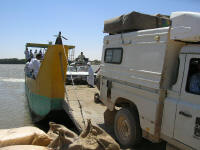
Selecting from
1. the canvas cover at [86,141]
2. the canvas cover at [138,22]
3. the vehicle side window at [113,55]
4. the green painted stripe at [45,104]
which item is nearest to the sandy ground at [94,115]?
the green painted stripe at [45,104]

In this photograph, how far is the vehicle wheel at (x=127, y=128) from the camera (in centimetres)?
484

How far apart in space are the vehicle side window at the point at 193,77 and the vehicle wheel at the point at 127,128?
160cm

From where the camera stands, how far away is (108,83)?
237 inches

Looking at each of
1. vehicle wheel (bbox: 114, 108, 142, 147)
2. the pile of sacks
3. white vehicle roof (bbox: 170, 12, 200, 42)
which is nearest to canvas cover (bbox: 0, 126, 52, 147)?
the pile of sacks

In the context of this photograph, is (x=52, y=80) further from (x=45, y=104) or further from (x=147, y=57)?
(x=147, y=57)

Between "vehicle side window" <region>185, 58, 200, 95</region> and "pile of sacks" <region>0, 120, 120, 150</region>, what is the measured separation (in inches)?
59.8

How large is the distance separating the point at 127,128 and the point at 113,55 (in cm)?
193

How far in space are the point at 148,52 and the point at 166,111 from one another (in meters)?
1.23

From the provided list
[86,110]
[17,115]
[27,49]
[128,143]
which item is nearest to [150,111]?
[128,143]

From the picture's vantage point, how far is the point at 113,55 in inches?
233

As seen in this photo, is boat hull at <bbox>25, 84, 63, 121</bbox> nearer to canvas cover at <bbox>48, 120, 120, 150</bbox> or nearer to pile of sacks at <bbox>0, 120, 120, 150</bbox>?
pile of sacks at <bbox>0, 120, 120, 150</bbox>

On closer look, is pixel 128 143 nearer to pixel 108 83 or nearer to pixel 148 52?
pixel 108 83

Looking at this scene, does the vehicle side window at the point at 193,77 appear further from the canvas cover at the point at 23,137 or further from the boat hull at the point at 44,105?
the boat hull at the point at 44,105

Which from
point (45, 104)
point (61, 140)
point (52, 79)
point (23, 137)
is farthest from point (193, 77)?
point (45, 104)
